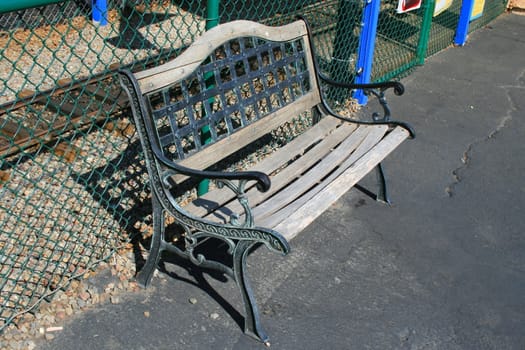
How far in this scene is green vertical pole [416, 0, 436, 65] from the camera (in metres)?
6.19

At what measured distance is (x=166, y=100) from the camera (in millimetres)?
2848

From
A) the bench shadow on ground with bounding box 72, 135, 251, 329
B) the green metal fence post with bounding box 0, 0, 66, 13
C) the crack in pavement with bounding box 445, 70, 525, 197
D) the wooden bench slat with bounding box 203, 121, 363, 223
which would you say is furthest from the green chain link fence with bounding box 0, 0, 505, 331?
the crack in pavement with bounding box 445, 70, 525, 197

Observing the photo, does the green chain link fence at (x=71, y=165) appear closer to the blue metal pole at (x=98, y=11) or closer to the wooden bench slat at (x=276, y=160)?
the wooden bench slat at (x=276, y=160)

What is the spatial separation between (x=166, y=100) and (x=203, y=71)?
259 millimetres

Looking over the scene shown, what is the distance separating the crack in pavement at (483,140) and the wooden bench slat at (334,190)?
100 centimetres

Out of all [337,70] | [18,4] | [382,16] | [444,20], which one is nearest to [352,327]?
[18,4]

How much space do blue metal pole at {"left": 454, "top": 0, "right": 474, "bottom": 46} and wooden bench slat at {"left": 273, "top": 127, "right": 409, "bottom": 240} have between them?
4.42 m

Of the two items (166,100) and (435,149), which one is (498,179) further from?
(166,100)

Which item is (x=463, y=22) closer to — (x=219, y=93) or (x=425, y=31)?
(x=425, y=31)

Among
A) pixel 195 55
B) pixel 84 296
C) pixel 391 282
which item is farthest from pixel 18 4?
pixel 391 282

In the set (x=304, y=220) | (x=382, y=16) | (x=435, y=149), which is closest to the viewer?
(x=304, y=220)

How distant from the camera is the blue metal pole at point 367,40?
4.99 metres

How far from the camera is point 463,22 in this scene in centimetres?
757

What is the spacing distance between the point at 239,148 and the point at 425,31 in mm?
3920
